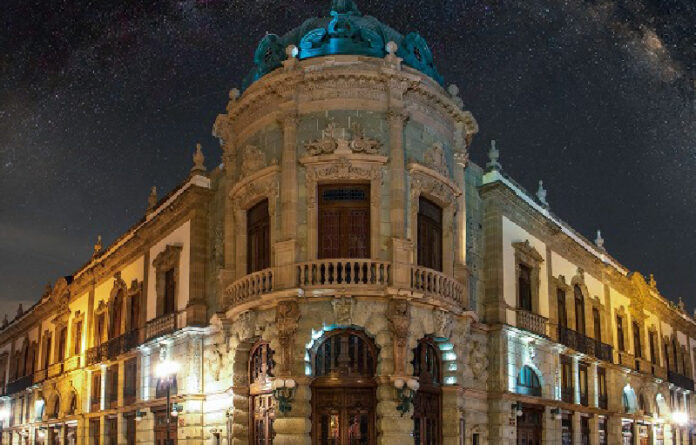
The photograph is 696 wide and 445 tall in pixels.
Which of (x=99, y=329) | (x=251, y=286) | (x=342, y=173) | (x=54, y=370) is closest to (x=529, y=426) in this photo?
(x=251, y=286)

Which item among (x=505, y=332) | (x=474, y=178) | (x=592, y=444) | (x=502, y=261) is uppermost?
(x=474, y=178)

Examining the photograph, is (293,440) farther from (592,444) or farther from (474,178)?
(592,444)

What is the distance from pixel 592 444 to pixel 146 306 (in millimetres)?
16955

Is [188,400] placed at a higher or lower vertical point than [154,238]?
lower

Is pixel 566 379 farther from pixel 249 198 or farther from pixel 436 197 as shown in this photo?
pixel 249 198

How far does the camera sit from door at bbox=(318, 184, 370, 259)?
22.2m

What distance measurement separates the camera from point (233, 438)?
23578 millimetres

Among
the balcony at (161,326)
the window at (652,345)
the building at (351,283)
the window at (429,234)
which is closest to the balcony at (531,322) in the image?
the building at (351,283)

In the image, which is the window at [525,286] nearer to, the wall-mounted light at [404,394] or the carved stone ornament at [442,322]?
the carved stone ornament at [442,322]

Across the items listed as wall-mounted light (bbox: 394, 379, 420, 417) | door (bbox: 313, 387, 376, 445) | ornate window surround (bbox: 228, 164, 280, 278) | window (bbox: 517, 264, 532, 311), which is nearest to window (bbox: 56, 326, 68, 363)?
ornate window surround (bbox: 228, 164, 280, 278)

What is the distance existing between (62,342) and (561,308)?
24.4 metres

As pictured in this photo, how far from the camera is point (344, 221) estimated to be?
22.4 meters

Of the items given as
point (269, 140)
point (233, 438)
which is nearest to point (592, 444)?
point (233, 438)

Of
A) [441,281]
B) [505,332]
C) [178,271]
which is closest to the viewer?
[441,281]
